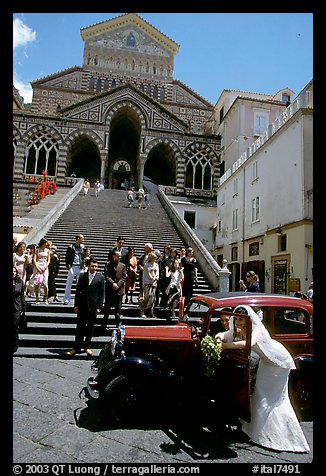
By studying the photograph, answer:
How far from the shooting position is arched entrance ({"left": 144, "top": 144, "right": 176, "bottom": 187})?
3272 centimetres

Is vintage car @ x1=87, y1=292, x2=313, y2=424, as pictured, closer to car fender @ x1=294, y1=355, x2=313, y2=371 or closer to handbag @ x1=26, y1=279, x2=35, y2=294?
car fender @ x1=294, y1=355, x2=313, y2=371

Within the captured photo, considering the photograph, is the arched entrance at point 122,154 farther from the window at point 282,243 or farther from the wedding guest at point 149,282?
the wedding guest at point 149,282

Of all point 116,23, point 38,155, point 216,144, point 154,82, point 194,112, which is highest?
point 116,23

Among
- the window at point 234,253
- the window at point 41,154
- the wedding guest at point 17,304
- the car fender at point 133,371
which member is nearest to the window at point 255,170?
the window at point 234,253

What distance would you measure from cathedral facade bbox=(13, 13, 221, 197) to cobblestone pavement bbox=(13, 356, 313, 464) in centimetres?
2738

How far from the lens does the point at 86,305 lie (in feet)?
21.8

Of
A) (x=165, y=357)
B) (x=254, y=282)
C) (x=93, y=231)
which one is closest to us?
(x=165, y=357)

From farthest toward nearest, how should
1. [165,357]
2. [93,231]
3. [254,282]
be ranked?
[93,231], [254,282], [165,357]

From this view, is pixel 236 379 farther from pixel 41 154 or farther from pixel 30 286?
pixel 41 154
